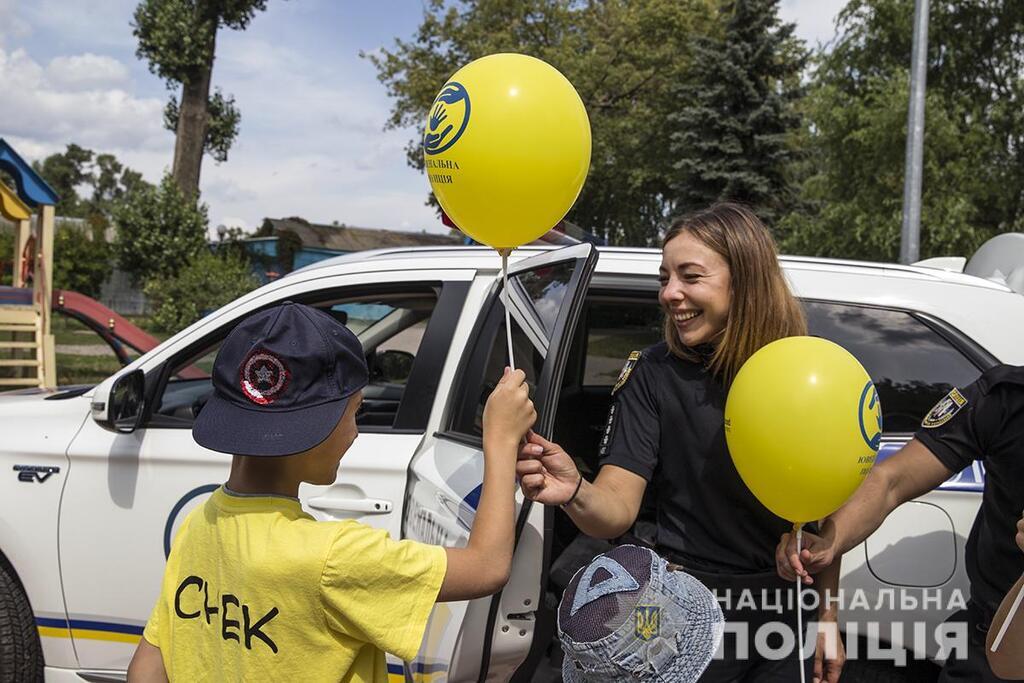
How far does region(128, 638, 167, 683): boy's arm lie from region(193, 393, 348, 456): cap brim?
0.46 meters

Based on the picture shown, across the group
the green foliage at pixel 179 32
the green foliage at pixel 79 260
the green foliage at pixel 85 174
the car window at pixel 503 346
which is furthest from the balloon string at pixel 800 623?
the green foliage at pixel 85 174

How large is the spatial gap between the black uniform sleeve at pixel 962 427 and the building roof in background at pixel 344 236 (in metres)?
33.7

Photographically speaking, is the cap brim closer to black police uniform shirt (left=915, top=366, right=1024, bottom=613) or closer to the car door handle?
the car door handle

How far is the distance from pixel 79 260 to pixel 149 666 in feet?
103

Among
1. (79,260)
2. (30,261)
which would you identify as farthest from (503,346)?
(79,260)

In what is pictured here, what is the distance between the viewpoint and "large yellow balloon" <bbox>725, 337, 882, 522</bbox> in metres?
1.79

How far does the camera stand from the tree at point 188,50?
18203mm

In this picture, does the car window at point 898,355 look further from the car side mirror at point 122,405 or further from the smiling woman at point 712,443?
the car side mirror at point 122,405

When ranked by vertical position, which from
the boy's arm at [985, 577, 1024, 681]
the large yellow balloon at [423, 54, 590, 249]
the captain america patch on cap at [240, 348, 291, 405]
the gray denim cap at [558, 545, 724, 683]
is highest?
the large yellow balloon at [423, 54, 590, 249]

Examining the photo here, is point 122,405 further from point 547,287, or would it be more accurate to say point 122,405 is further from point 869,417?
point 869,417

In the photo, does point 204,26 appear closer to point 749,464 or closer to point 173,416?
point 173,416

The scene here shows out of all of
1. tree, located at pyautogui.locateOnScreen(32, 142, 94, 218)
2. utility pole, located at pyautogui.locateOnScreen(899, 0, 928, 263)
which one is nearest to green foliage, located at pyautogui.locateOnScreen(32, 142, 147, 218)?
tree, located at pyautogui.locateOnScreen(32, 142, 94, 218)

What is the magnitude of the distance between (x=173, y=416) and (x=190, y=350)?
0.27 m

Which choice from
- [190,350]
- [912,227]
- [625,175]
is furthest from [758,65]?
[190,350]
